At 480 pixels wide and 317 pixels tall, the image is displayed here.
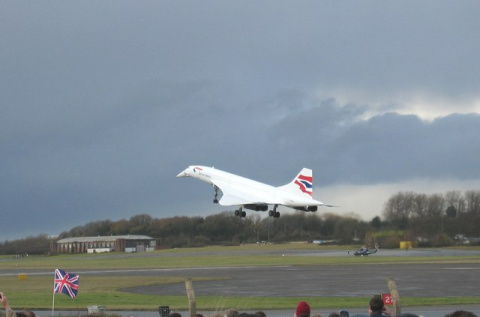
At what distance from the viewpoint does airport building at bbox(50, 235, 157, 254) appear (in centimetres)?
17062

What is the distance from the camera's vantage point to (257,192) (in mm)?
86375

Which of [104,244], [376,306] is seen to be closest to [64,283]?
[376,306]

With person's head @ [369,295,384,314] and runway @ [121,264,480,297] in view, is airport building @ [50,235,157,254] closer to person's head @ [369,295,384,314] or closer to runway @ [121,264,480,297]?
runway @ [121,264,480,297]

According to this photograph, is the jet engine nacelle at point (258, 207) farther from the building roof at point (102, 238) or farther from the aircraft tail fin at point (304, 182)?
the building roof at point (102, 238)

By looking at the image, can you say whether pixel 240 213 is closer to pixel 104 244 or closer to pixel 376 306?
pixel 376 306

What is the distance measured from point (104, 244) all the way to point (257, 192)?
101089mm

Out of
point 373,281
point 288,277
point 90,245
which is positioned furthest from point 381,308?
point 90,245

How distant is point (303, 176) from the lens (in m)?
81.8

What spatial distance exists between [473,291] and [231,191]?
45.0 metres

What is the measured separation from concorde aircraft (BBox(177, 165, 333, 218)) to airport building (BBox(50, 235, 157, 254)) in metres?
73.9

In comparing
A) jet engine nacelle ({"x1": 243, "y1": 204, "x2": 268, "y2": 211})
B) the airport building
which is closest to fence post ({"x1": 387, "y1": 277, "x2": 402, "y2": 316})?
jet engine nacelle ({"x1": 243, "y1": 204, "x2": 268, "y2": 211})

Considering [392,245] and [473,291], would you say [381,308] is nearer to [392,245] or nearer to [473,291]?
[473,291]

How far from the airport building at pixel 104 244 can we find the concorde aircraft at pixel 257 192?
73926mm

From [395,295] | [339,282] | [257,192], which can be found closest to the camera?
[395,295]
